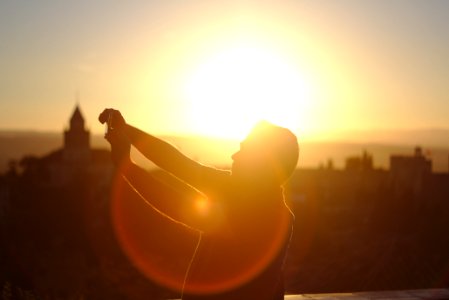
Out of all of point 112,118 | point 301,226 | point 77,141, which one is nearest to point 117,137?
point 112,118

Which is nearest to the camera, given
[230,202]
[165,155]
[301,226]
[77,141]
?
[165,155]

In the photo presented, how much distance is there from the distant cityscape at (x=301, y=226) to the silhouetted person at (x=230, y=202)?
105ft

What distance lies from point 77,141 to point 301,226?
24.8m

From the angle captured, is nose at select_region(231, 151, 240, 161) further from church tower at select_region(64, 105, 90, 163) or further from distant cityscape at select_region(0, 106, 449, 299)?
church tower at select_region(64, 105, 90, 163)

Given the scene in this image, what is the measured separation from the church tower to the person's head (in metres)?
60.4

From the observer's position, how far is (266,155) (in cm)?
196

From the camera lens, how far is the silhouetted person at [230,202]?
1787 mm

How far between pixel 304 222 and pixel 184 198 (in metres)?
54.8

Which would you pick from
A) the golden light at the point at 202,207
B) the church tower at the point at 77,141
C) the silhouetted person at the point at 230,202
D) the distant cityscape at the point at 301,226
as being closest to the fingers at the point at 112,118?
the silhouetted person at the point at 230,202

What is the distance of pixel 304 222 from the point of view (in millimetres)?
55688

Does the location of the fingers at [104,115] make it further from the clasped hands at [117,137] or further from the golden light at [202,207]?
A: the golden light at [202,207]

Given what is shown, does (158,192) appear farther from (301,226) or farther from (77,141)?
(77,141)

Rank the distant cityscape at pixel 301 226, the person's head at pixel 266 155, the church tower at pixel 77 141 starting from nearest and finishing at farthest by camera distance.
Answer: the person's head at pixel 266 155 → the distant cityscape at pixel 301 226 → the church tower at pixel 77 141

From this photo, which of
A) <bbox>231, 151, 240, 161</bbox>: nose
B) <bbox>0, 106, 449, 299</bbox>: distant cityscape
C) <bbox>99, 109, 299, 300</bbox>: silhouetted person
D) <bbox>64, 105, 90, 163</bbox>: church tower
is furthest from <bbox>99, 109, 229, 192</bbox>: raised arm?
<bbox>64, 105, 90, 163</bbox>: church tower
